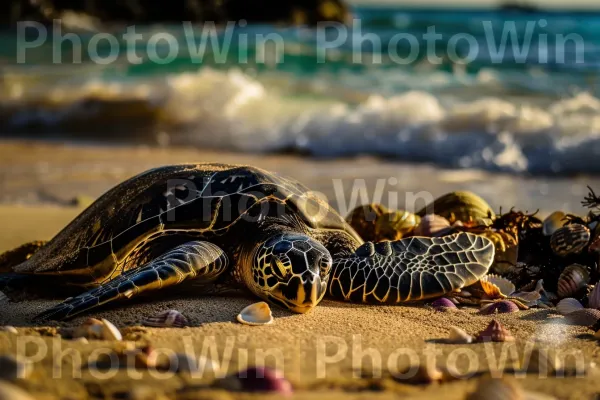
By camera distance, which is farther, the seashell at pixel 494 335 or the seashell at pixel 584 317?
the seashell at pixel 584 317

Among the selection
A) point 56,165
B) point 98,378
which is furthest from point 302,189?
point 56,165

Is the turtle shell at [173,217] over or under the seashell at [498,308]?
over

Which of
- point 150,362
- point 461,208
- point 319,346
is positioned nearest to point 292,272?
point 319,346

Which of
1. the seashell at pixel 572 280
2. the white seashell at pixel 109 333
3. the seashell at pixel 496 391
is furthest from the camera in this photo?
the seashell at pixel 572 280

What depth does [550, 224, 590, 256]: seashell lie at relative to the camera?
428 cm

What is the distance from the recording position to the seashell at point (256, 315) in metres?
3.32

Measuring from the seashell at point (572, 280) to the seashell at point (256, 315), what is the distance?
1740 millimetres

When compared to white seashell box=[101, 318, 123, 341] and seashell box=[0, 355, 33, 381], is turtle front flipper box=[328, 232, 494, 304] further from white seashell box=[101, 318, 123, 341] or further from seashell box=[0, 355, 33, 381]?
seashell box=[0, 355, 33, 381]

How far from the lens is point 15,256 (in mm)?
4875

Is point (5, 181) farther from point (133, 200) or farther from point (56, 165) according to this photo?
point (133, 200)

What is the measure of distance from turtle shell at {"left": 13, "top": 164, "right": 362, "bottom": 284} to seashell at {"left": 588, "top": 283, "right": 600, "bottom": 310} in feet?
4.72

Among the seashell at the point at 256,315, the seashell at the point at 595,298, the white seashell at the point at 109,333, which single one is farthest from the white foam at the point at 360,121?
the white seashell at the point at 109,333

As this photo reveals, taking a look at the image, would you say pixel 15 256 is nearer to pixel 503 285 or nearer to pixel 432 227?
pixel 432 227

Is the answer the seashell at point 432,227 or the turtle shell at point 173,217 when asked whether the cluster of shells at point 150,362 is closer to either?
the turtle shell at point 173,217
